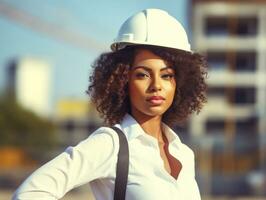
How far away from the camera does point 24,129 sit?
64.6 meters

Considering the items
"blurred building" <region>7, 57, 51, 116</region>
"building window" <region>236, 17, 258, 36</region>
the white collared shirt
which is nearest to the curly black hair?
the white collared shirt

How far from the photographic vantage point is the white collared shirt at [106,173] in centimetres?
207

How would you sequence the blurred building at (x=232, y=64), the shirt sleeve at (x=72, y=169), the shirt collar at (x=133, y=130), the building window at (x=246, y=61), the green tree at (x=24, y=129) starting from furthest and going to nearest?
the green tree at (x=24, y=129)
the building window at (x=246, y=61)
the blurred building at (x=232, y=64)
the shirt collar at (x=133, y=130)
the shirt sleeve at (x=72, y=169)

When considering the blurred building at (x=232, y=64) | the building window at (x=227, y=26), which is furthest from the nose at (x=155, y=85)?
the building window at (x=227, y=26)

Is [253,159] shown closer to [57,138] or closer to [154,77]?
[57,138]

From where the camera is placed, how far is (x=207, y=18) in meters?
57.0

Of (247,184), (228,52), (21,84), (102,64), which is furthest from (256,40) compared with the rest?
(102,64)

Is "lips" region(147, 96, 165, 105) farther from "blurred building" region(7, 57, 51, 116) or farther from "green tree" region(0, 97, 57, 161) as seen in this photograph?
"blurred building" region(7, 57, 51, 116)

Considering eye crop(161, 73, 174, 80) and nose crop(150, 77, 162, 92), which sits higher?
eye crop(161, 73, 174, 80)

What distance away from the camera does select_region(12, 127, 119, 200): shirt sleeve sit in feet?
6.74

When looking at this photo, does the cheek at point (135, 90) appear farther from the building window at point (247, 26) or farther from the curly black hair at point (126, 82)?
the building window at point (247, 26)

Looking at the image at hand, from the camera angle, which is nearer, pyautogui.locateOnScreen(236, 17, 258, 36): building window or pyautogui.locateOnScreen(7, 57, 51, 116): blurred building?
pyautogui.locateOnScreen(236, 17, 258, 36): building window

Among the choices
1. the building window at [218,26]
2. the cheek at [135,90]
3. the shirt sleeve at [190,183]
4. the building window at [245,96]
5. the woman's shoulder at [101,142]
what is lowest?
the building window at [245,96]

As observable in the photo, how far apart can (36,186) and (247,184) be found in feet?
124
